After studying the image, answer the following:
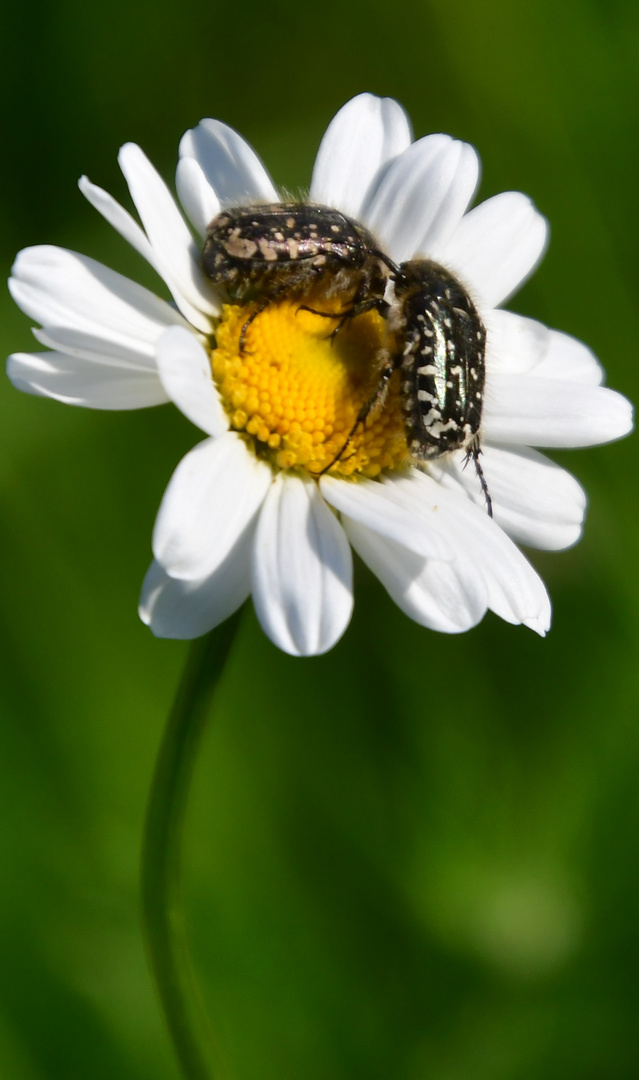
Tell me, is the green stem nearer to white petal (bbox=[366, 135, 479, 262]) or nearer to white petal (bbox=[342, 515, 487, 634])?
white petal (bbox=[342, 515, 487, 634])

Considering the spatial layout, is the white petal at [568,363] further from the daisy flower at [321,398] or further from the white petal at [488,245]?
the white petal at [488,245]

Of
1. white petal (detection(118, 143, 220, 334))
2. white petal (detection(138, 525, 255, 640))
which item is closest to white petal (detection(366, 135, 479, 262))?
white petal (detection(118, 143, 220, 334))

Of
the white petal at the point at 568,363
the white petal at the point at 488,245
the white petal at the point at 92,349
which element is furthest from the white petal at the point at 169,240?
the white petal at the point at 568,363

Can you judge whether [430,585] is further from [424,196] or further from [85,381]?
[424,196]

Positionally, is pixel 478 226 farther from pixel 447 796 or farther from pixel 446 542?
pixel 447 796

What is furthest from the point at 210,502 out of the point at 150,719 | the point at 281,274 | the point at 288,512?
the point at 150,719

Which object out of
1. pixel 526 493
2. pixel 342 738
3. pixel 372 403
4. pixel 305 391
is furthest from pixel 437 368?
pixel 342 738
